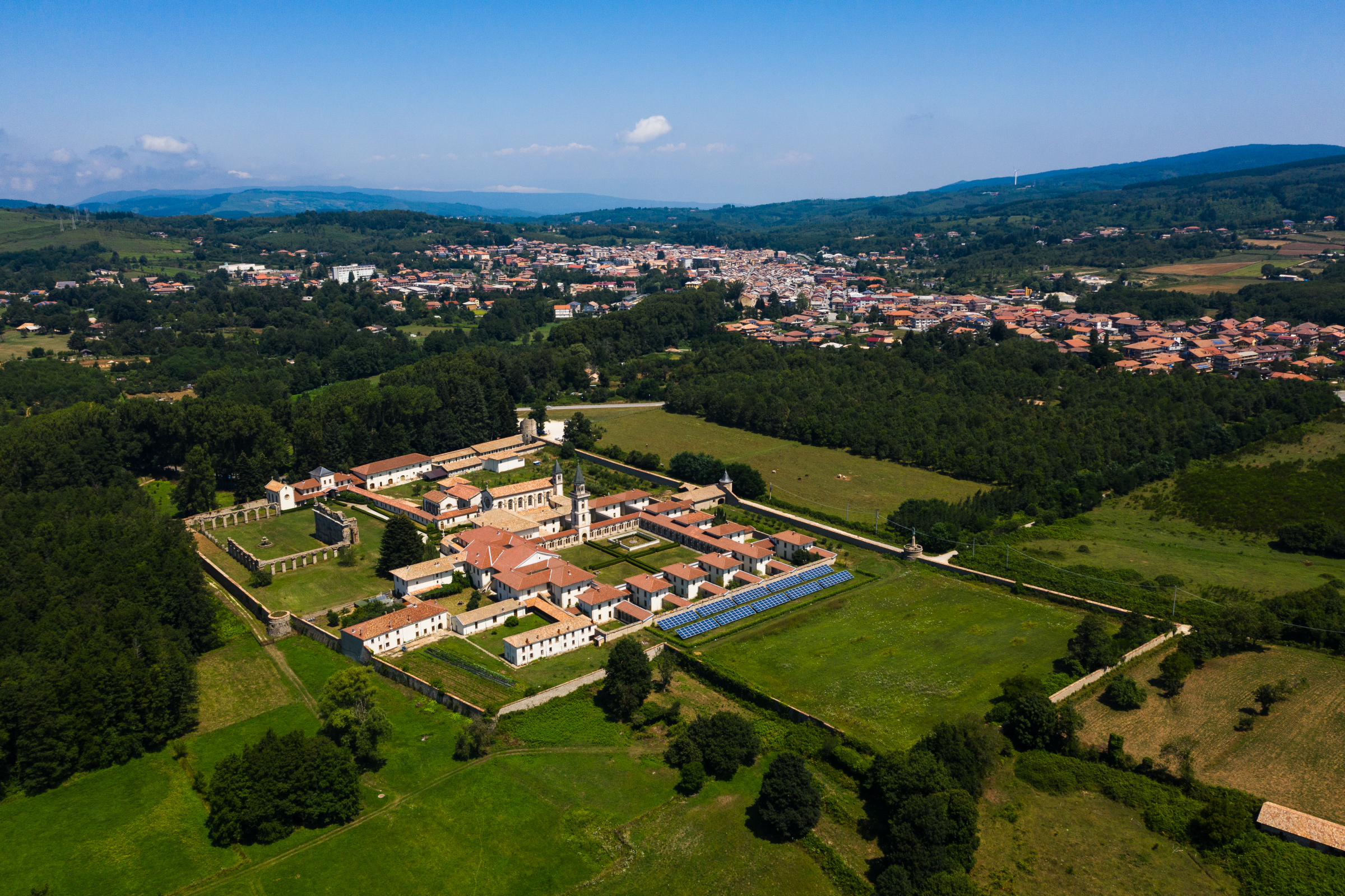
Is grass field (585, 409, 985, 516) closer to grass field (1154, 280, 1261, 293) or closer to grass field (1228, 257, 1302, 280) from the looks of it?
grass field (1154, 280, 1261, 293)

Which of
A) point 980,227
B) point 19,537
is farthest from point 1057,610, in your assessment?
point 980,227

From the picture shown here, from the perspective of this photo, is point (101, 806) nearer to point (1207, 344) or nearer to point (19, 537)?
point (19, 537)

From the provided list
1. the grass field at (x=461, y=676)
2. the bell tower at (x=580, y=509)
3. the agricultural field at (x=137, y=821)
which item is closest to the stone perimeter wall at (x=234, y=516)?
the bell tower at (x=580, y=509)

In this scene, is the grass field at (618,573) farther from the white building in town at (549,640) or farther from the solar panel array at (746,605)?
the white building in town at (549,640)

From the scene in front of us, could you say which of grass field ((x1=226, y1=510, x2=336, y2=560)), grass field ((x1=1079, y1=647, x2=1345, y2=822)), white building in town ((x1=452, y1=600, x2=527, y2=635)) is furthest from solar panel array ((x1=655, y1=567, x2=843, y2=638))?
grass field ((x1=226, y1=510, x2=336, y2=560))

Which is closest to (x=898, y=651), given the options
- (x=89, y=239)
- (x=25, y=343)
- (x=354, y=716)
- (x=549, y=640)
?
(x=549, y=640)
